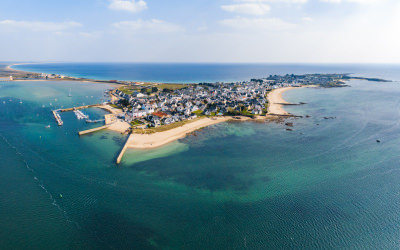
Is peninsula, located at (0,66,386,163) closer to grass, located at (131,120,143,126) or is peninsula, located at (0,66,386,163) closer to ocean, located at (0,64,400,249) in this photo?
grass, located at (131,120,143,126)

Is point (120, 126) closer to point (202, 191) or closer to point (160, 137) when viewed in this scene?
point (160, 137)

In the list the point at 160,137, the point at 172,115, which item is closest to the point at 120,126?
the point at 160,137

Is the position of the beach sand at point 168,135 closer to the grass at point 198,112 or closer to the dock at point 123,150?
the dock at point 123,150

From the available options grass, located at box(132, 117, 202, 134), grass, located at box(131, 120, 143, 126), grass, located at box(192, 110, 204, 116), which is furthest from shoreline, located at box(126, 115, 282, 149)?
grass, located at box(131, 120, 143, 126)

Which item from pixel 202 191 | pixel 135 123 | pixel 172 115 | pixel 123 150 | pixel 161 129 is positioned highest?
pixel 172 115

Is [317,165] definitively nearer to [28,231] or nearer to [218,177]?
[218,177]

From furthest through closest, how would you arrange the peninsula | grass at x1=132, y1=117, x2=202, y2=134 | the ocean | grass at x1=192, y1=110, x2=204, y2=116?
1. grass at x1=192, y1=110, x2=204, y2=116
2. grass at x1=132, y1=117, x2=202, y2=134
3. the peninsula
4. the ocean

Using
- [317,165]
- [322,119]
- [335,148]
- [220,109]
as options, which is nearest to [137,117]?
[220,109]

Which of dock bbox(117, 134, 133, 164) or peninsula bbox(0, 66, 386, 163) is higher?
peninsula bbox(0, 66, 386, 163)

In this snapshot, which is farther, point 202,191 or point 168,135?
point 168,135
